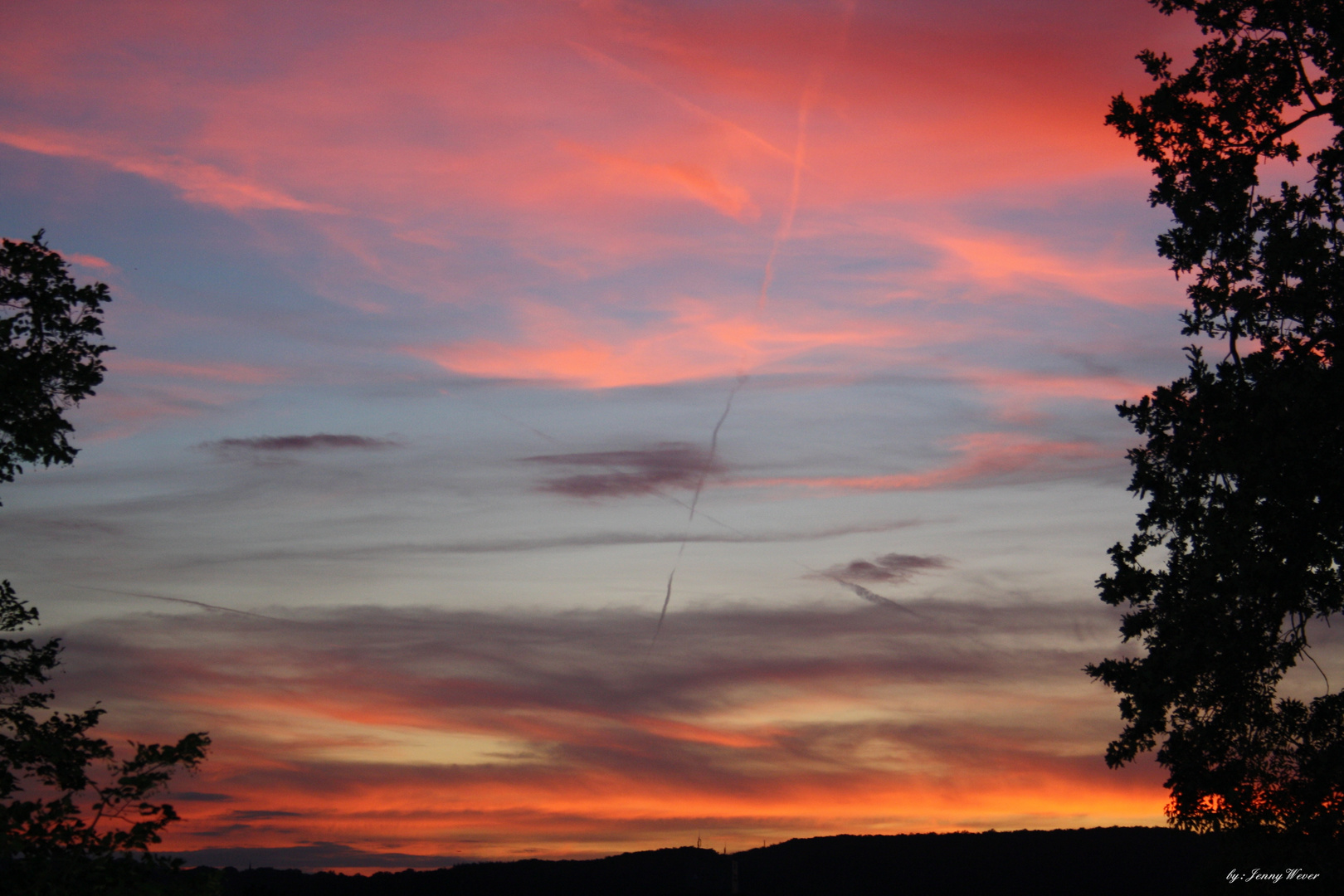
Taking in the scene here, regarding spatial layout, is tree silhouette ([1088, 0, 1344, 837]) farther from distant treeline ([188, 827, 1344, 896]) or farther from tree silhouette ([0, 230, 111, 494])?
distant treeline ([188, 827, 1344, 896])

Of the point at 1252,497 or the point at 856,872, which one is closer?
the point at 1252,497

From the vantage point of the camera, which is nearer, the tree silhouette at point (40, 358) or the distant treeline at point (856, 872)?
the tree silhouette at point (40, 358)

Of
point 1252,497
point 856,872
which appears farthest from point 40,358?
point 856,872

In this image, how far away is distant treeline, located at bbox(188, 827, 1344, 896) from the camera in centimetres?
15388

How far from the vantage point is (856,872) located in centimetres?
17388

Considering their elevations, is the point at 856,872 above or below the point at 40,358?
below

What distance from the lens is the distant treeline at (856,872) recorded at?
153875 mm

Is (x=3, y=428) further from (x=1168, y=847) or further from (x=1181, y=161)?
(x=1168, y=847)

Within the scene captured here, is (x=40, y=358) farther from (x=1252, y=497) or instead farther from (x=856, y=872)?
(x=856, y=872)

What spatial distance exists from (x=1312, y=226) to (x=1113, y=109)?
469 cm

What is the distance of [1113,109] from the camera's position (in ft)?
74.1

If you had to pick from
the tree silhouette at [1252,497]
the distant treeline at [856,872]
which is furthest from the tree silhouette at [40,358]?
the distant treeline at [856,872]

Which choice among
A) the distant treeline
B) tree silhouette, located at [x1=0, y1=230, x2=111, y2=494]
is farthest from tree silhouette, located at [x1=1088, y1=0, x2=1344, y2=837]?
the distant treeline

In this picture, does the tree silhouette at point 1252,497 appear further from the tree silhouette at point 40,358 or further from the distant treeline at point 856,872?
the distant treeline at point 856,872
